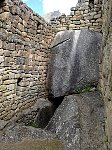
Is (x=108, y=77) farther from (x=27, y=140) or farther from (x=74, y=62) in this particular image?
(x=74, y=62)

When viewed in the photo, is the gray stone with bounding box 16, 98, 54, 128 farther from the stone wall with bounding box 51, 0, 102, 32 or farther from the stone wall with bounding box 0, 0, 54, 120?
the stone wall with bounding box 51, 0, 102, 32

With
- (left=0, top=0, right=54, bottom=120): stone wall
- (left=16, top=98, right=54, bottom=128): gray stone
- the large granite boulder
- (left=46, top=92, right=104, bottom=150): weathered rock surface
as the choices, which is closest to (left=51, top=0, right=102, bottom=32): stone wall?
the large granite boulder

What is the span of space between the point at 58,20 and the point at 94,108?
4442 mm

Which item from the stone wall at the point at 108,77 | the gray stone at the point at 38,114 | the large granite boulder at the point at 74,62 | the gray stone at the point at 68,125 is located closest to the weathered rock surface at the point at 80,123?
the gray stone at the point at 68,125

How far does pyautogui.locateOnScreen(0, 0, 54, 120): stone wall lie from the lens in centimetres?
451

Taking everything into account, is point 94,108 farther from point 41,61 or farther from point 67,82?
point 41,61

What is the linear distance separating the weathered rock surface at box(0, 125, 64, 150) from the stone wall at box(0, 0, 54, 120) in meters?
1.14

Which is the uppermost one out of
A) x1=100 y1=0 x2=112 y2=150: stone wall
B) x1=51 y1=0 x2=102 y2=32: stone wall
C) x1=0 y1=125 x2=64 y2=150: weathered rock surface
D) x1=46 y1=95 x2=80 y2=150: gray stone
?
x1=51 y1=0 x2=102 y2=32: stone wall

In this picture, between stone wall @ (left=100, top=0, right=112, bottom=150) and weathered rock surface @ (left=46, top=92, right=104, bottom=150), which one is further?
weathered rock surface @ (left=46, top=92, right=104, bottom=150)

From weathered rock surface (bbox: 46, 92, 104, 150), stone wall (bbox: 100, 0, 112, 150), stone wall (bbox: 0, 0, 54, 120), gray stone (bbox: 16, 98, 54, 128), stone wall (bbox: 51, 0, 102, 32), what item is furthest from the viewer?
stone wall (bbox: 51, 0, 102, 32)

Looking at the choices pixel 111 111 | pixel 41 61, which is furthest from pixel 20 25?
pixel 111 111

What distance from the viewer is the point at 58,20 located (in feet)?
24.6

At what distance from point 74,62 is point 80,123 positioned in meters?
3.00

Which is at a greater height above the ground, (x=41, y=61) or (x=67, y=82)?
(x=41, y=61)
